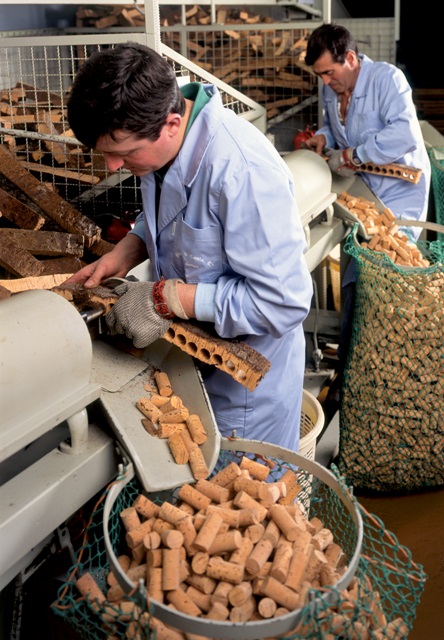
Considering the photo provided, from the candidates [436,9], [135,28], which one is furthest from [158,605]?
[436,9]

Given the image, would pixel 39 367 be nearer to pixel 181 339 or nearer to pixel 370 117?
pixel 181 339

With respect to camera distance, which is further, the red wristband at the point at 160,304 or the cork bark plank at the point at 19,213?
the cork bark plank at the point at 19,213

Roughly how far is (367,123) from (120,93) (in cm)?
283

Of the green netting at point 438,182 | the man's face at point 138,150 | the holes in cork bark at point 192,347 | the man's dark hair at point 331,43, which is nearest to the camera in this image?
the man's face at point 138,150

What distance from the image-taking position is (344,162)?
4008 mm

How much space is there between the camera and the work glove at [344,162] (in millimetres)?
3986

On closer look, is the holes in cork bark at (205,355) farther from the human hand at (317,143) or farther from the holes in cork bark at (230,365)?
the human hand at (317,143)

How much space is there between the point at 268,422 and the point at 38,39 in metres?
2.29

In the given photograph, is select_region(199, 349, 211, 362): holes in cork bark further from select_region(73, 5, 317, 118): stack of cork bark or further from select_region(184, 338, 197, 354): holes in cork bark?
select_region(73, 5, 317, 118): stack of cork bark

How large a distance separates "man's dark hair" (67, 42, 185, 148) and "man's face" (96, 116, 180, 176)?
2cm

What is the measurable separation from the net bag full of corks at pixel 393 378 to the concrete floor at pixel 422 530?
7 centimetres

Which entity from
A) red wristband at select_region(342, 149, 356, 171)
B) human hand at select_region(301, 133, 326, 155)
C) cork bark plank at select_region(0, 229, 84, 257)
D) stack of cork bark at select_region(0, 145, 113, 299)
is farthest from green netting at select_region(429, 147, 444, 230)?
A: cork bark plank at select_region(0, 229, 84, 257)

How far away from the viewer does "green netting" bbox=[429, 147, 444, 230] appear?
5.42 metres

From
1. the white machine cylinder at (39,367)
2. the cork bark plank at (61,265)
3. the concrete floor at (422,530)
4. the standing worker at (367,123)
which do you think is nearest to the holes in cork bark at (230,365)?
the white machine cylinder at (39,367)
